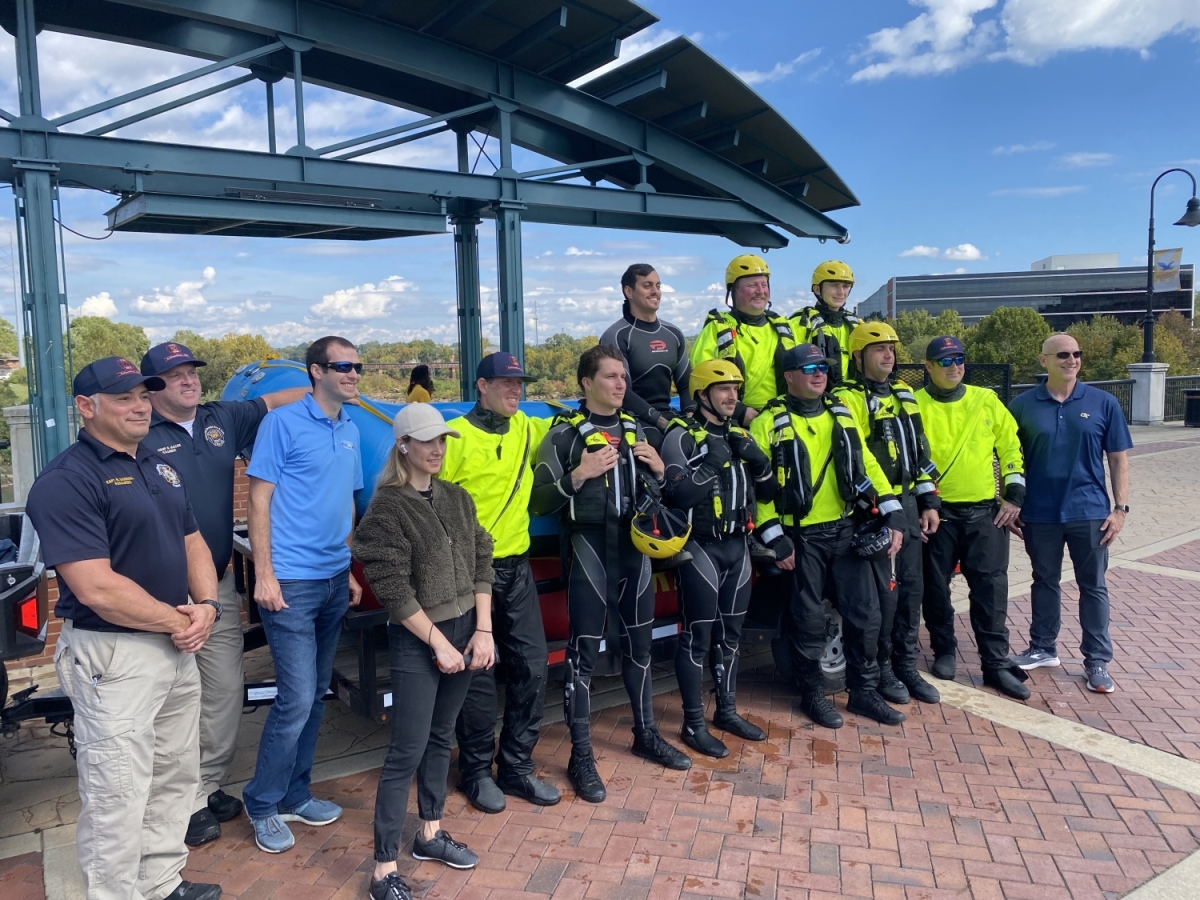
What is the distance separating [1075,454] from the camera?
5355mm

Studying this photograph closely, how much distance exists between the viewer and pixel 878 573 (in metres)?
5.01

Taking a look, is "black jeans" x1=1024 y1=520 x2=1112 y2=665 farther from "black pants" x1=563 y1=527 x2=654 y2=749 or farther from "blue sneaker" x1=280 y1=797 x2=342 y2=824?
"blue sneaker" x1=280 y1=797 x2=342 y2=824

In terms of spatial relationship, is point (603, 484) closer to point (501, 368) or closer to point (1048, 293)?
point (501, 368)

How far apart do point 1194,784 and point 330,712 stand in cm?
469

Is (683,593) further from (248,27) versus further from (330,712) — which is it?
(248,27)

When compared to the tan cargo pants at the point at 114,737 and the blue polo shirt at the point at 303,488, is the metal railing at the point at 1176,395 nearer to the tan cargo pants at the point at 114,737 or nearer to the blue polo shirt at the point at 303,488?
the blue polo shirt at the point at 303,488

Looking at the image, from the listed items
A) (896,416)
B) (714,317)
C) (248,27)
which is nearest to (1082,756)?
(896,416)

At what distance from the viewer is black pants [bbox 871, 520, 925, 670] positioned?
505 centimetres

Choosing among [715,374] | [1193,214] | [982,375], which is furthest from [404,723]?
[1193,214]

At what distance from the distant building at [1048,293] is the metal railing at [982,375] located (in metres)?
83.8

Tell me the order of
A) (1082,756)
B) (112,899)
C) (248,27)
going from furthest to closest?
1. (248,27)
2. (1082,756)
3. (112,899)

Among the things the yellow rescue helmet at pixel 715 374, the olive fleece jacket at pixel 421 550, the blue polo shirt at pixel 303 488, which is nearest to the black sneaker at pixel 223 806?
the blue polo shirt at pixel 303 488

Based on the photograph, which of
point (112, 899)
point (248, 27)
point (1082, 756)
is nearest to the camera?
point (112, 899)

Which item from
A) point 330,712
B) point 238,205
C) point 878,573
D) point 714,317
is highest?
point 238,205
